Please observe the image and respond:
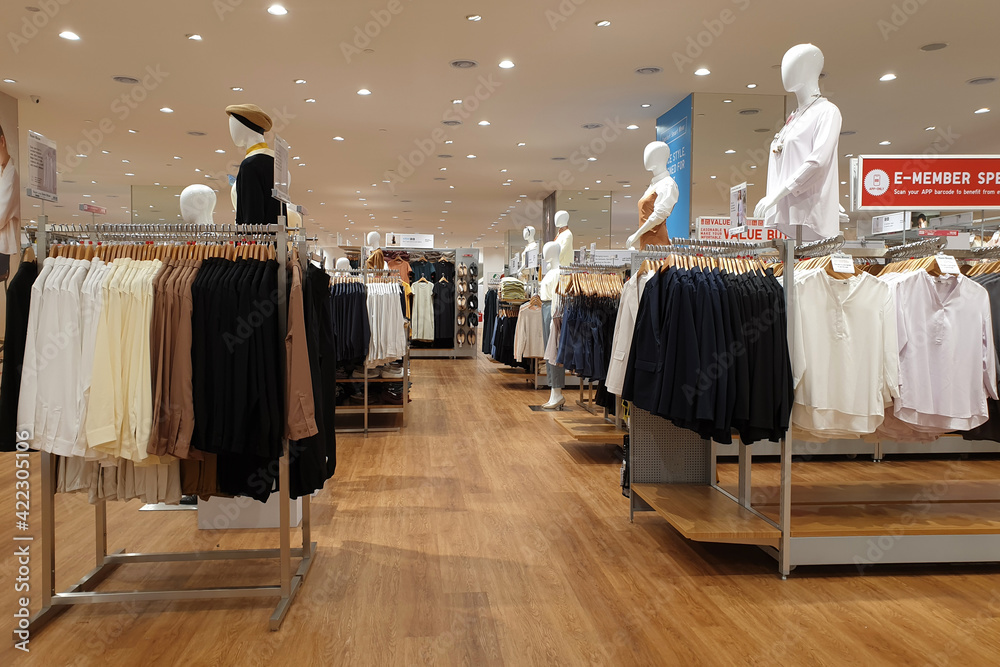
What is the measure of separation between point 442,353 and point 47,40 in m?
8.77

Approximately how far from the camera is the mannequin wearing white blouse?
322 centimetres

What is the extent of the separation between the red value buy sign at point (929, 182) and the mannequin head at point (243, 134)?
3.44 meters

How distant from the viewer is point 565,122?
29.6 ft

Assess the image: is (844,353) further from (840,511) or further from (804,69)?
(804,69)

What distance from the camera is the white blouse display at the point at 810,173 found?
3217mm

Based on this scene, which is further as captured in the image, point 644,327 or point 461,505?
point 461,505

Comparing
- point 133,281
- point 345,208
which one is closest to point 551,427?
point 133,281

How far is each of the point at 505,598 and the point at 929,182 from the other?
3.56 m

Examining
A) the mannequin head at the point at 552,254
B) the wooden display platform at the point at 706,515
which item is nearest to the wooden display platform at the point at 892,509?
the wooden display platform at the point at 706,515

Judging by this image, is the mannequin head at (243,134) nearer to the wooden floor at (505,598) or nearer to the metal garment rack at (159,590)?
the metal garment rack at (159,590)

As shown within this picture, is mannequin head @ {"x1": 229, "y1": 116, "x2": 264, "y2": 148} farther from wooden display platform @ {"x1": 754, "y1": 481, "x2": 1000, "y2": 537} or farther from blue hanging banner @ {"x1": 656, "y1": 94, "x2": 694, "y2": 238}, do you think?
blue hanging banner @ {"x1": 656, "y1": 94, "x2": 694, "y2": 238}

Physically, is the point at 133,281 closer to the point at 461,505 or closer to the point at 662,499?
the point at 461,505

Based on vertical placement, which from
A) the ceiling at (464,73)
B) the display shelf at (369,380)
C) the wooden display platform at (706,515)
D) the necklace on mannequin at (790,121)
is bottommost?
the wooden display platform at (706,515)

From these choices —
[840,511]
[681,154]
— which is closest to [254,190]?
[840,511]
